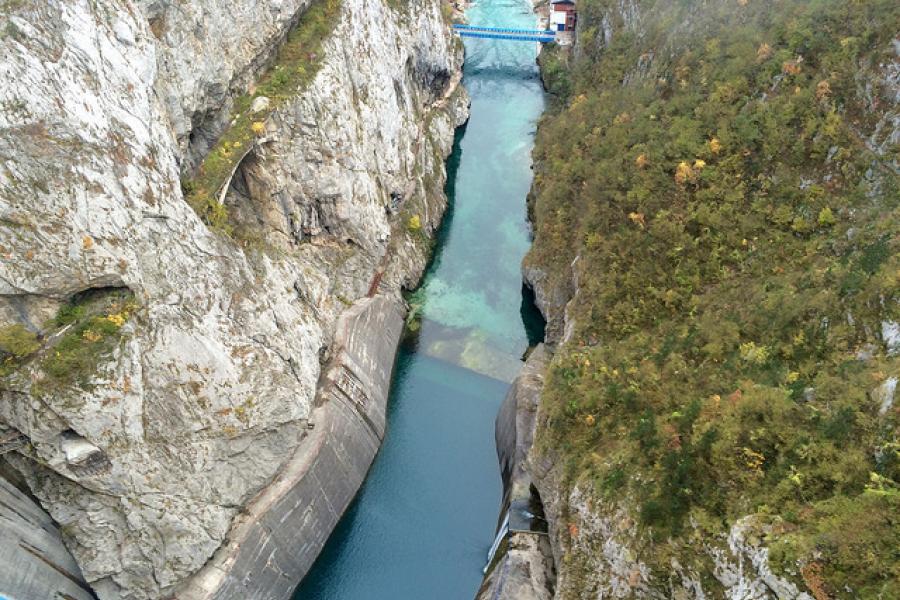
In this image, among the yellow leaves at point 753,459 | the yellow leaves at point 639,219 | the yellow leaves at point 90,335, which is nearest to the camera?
the yellow leaves at point 753,459

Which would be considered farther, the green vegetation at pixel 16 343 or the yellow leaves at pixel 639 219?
the yellow leaves at pixel 639 219

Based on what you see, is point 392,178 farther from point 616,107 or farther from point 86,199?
point 86,199

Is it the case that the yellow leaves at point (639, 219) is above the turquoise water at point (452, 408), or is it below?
above

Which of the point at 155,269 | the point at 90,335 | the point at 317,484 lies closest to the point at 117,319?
the point at 90,335

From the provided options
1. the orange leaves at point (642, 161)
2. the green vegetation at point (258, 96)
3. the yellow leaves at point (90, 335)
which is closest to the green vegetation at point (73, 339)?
the yellow leaves at point (90, 335)

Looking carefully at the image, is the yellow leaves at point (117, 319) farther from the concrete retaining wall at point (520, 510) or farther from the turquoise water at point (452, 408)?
the concrete retaining wall at point (520, 510)

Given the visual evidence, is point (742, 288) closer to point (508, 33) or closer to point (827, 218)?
point (827, 218)

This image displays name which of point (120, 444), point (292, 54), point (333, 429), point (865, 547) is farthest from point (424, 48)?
point (865, 547)

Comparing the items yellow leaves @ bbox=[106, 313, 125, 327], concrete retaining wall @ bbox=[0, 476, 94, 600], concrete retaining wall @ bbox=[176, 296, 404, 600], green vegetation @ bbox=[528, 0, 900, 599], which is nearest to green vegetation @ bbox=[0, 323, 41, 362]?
yellow leaves @ bbox=[106, 313, 125, 327]

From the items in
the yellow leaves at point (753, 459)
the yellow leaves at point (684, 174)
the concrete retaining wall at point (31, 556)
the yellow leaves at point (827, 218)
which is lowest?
the concrete retaining wall at point (31, 556)
